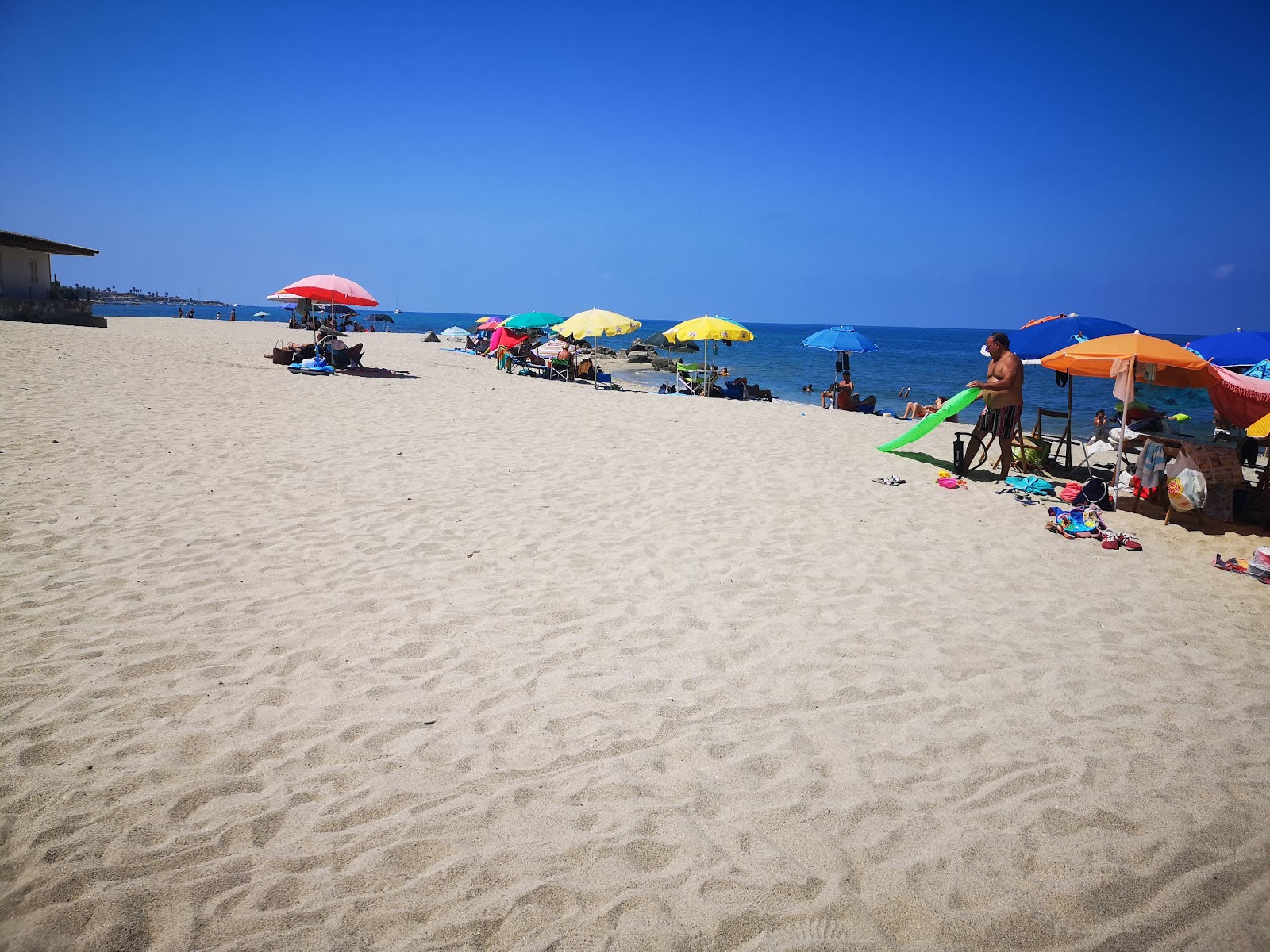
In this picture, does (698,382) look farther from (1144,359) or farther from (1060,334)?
(1144,359)

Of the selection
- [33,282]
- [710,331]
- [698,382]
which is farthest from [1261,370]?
[33,282]

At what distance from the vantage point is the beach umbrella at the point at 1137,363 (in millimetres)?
6984

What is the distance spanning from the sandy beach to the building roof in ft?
65.5

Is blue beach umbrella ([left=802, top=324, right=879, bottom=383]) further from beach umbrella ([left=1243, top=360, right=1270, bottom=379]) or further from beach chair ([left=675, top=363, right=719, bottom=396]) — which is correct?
beach umbrella ([left=1243, top=360, right=1270, bottom=379])

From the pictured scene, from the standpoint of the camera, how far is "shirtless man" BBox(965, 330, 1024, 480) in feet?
26.4

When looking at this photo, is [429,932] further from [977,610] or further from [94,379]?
[94,379]

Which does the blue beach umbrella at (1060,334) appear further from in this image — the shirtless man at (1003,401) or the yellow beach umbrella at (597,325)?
the yellow beach umbrella at (597,325)

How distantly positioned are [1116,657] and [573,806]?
3.31 meters

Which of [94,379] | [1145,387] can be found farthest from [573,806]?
[94,379]

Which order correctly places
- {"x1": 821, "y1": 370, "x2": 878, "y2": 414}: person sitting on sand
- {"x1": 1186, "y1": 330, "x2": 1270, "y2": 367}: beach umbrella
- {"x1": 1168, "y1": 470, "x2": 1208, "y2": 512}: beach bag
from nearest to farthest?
{"x1": 1168, "y1": 470, "x2": 1208, "y2": 512}: beach bag < {"x1": 1186, "y1": 330, "x2": 1270, "y2": 367}: beach umbrella < {"x1": 821, "y1": 370, "x2": 878, "y2": 414}: person sitting on sand

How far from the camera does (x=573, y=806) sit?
252cm

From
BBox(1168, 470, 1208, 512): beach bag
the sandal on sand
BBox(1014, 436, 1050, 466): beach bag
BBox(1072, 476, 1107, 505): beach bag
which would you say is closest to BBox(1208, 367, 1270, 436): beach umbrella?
BBox(1168, 470, 1208, 512): beach bag

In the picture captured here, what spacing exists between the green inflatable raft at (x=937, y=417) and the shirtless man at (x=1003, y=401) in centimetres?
21

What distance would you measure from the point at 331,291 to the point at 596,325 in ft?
20.5
